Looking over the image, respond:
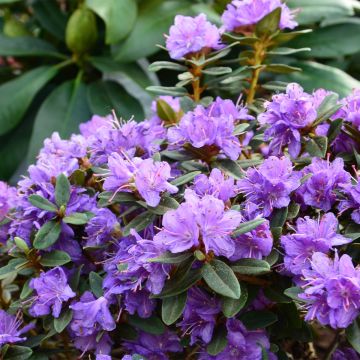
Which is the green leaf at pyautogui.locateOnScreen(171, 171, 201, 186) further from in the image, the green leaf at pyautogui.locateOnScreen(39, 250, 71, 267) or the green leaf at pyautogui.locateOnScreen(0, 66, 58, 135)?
the green leaf at pyautogui.locateOnScreen(0, 66, 58, 135)

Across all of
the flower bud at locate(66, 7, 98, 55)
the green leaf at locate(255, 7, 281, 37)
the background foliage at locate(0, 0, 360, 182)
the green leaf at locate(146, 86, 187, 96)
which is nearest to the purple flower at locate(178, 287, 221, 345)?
the green leaf at locate(146, 86, 187, 96)

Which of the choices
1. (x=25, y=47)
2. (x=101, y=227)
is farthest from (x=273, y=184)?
(x=25, y=47)

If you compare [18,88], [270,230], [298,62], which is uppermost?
[270,230]

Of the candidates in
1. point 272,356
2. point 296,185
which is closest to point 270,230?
point 296,185

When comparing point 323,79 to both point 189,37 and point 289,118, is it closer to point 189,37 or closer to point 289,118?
point 189,37

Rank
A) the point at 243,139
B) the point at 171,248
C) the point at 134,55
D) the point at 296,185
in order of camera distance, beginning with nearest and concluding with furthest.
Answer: the point at 171,248 → the point at 296,185 → the point at 243,139 → the point at 134,55

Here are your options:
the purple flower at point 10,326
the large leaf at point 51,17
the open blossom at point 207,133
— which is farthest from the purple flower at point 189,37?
the large leaf at point 51,17

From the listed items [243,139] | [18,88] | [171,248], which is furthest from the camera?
[18,88]

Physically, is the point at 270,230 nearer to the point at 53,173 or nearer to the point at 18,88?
the point at 53,173
